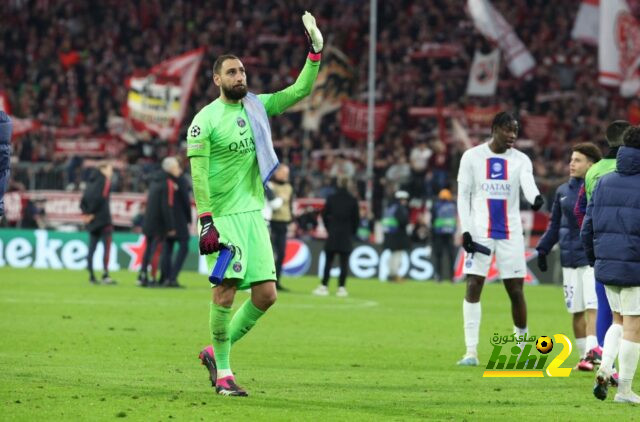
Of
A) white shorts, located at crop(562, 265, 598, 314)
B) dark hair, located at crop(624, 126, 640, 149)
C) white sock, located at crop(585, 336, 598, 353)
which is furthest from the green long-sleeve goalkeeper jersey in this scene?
white sock, located at crop(585, 336, 598, 353)

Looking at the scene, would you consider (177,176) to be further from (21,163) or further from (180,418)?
(180,418)

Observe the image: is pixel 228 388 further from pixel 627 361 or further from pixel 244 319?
pixel 627 361

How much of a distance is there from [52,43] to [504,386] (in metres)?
34.2

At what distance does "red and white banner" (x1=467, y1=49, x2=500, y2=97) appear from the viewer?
37594 millimetres

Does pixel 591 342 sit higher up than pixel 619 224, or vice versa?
pixel 619 224

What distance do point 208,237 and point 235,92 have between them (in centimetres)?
116

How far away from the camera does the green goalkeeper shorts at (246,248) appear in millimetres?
10359

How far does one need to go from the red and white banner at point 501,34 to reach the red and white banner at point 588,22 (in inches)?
58.0

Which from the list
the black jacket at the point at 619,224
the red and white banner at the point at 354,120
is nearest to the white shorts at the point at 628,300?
the black jacket at the point at 619,224

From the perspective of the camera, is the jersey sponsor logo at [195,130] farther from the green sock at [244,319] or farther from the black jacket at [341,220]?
the black jacket at [341,220]

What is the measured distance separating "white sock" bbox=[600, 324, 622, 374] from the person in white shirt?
288 centimetres

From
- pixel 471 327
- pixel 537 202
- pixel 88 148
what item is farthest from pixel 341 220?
pixel 88 148

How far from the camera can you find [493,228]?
13.9m

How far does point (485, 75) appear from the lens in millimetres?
37781
